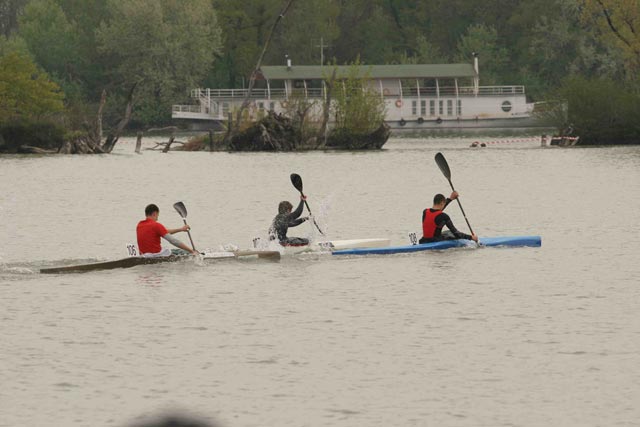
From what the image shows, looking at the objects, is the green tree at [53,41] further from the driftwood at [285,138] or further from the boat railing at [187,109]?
the driftwood at [285,138]

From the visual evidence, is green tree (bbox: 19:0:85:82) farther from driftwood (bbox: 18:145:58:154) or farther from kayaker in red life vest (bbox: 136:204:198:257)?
kayaker in red life vest (bbox: 136:204:198:257)

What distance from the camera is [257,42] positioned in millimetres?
148500

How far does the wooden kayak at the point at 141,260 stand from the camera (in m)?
28.4

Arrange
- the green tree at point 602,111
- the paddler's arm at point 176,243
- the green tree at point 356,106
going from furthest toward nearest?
1. the green tree at point 602,111
2. the green tree at point 356,106
3. the paddler's arm at point 176,243

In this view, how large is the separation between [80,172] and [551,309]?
4803cm

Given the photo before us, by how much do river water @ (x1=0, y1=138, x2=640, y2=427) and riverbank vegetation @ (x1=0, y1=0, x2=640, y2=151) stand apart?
246 ft

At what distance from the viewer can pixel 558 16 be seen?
469ft

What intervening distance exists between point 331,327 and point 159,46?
109549 mm

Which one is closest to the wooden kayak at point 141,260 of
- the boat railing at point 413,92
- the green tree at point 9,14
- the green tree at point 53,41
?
the boat railing at point 413,92

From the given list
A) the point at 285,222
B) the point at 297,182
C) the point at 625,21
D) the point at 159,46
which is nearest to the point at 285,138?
the point at 625,21

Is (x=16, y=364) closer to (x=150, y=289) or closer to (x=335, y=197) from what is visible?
(x=150, y=289)

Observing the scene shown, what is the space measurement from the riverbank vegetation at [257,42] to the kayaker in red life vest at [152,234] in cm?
8413

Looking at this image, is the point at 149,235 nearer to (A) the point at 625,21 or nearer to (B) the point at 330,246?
(B) the point at 330,246

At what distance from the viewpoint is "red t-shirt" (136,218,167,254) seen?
91.7ft
